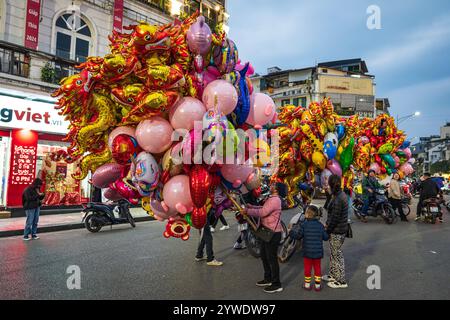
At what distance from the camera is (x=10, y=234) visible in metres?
8.78

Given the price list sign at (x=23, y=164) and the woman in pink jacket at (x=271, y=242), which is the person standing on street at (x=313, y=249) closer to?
the woman in pink jacket at (x=271, y=242)

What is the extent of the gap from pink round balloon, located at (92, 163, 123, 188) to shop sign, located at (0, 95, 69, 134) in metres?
9.17

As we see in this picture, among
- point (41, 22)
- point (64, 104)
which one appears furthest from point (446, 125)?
point (64, 104)

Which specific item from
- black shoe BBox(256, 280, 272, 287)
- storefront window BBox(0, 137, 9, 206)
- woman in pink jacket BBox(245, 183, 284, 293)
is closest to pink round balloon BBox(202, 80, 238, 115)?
woman in pink jacket BBox(245, 183, 284, 293)

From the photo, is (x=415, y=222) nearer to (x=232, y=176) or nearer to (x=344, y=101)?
(x=232, y=176)

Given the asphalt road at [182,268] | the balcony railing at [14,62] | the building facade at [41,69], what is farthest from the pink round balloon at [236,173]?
the balcony railing at [14,62]

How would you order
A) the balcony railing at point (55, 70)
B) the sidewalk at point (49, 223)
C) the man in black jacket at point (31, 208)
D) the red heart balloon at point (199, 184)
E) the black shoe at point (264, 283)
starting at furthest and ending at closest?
the balcony railing at point (55, 70) < the sidewalk at point (49, 223) < the man in black jacket at point (31, 208) < the black shoe at point (264, 283) < the red heart balloon at point (199, 184)

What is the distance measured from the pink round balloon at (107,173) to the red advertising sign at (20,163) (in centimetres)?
1052

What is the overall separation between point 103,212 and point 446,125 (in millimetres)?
94096

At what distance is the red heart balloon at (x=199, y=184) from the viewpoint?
333 cm

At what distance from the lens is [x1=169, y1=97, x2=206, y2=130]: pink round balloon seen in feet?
11.2

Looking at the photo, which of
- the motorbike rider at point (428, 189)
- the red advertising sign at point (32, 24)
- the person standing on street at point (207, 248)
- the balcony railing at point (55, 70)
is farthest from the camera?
the balcony railing at point (55, 70)

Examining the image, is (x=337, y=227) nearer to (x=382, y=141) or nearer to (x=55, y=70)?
(x=382, y=141)

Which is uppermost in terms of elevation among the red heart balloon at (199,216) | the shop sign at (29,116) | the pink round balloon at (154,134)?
Result: the shop sign at (29,116)
